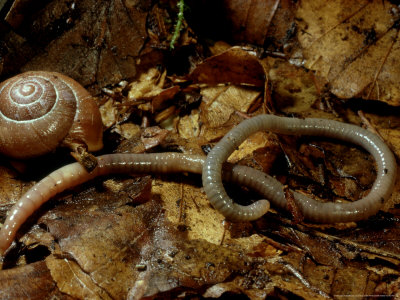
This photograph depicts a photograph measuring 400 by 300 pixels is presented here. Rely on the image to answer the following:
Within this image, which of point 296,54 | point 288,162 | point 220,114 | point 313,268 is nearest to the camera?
point 313,268

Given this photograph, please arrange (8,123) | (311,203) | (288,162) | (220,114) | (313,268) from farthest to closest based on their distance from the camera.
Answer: (220,114)
(288,162)
(311,203)
(8,123)
(313,268)

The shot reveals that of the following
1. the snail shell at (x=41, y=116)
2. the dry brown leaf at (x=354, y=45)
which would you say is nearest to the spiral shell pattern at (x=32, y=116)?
the snail shell at (x=41, y=116)

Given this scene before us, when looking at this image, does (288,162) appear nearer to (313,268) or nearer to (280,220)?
(280,220)

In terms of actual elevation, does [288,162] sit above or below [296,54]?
below

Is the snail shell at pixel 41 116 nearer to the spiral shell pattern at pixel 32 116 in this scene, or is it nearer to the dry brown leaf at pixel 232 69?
the spiral shell pattern at pixel 32 116

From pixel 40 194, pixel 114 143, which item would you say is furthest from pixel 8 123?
pixel 114 143

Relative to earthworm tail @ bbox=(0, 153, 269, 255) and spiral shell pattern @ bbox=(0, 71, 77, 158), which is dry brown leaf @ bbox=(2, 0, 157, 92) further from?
earthworm tail @ bbox=(0, 153, 269, 255)

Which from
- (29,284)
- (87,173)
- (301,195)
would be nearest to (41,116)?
(87,173)
